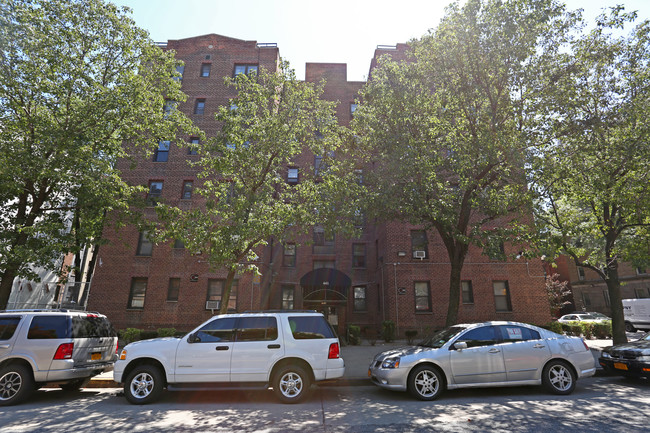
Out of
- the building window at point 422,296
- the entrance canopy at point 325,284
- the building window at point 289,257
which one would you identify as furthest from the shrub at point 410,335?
the building window at point 289,257

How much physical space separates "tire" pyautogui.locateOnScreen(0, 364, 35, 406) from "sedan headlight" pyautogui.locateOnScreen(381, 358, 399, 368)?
25.4ft

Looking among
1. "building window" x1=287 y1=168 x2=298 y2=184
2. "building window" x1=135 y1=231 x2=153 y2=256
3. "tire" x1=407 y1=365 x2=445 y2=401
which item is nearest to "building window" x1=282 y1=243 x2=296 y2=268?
"building window" x1=287 y1=168 x2=298 y2=184

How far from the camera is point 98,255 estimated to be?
20.9 m

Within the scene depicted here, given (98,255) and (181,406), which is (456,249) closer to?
(181,406)

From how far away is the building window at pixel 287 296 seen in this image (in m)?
24.2

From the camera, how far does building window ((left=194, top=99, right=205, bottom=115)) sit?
2425cm

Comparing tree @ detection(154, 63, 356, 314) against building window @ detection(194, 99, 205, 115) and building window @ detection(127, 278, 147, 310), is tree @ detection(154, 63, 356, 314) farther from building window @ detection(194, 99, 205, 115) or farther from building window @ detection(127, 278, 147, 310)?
building window @ detection(194, 99, 205, 115)

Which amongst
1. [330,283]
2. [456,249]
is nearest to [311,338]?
[456,249]

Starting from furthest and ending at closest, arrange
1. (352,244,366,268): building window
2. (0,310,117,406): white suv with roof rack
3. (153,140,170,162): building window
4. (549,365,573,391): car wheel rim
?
1. (352,244,366,268): building window
2. (153,140,170,162): building window
3. (549,365,573,391): car wheel rim
4. (0,310,117,406): white suv with roof rack

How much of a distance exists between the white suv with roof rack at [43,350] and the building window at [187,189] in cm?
1475

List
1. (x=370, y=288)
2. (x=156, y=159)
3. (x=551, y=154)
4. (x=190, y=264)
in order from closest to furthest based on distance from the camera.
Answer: (x=551, y=154)
(x=190, y=264)
(x=156, y=159)
(x=370, y=288)

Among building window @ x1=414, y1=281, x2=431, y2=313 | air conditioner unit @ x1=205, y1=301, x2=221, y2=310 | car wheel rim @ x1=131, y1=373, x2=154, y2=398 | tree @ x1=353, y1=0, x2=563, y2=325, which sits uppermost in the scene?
tree @ x1=353, y1=0, x2=563, y2=325

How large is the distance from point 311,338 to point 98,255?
19.5 meters

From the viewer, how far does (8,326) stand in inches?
295
